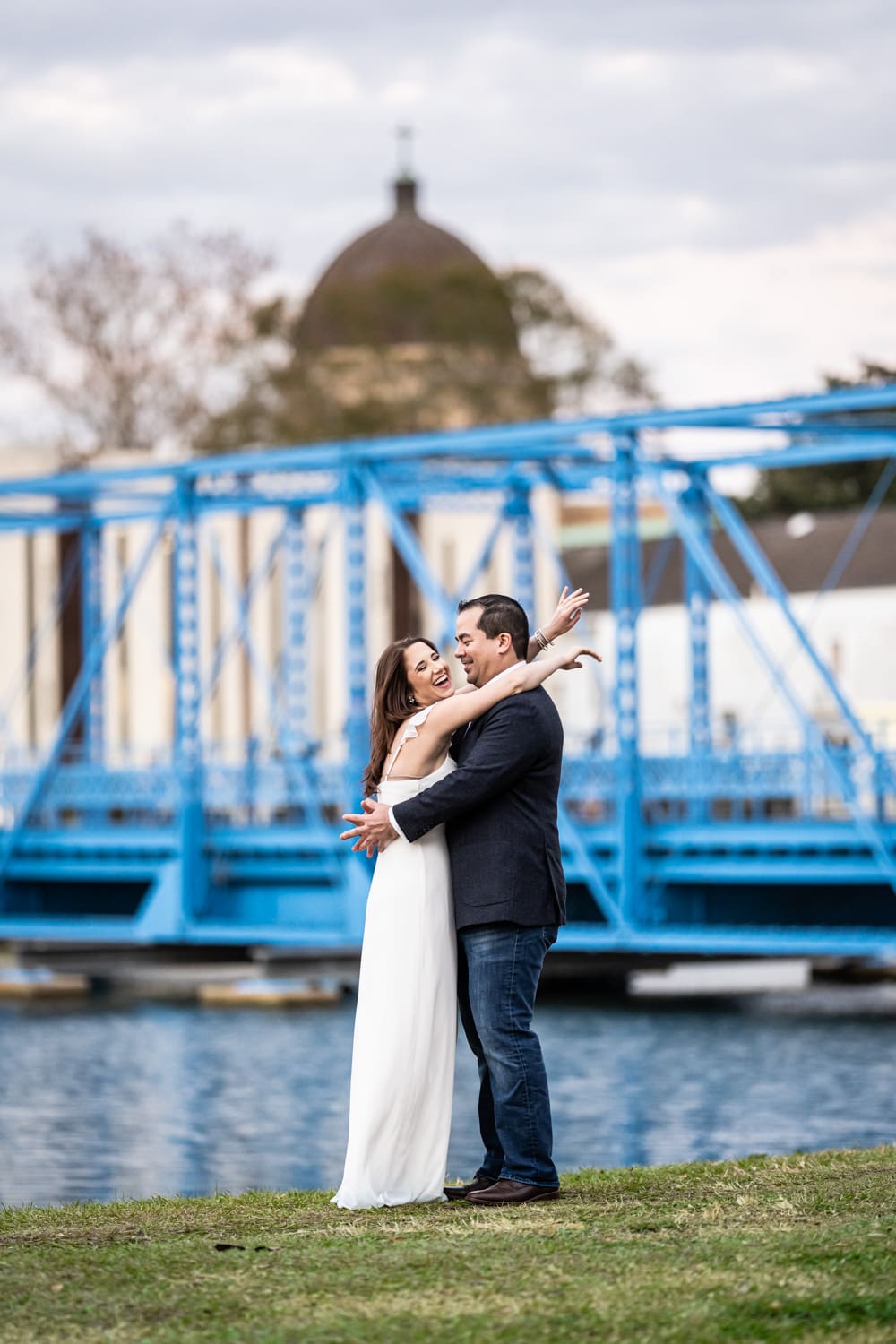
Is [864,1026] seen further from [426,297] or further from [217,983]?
[426,297]

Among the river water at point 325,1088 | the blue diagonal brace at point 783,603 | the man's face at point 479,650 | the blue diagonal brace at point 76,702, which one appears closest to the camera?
the man's face at point 479,650

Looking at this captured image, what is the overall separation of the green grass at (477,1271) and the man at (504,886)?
262mm

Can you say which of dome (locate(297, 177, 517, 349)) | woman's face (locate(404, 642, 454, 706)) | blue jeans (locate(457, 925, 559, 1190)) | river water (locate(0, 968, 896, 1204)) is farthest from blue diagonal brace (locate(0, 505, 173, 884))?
dome (locate(297, 177, 517, 349))

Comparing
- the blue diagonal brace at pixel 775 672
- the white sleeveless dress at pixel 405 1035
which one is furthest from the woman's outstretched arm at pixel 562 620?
the blue diagonal brace at pixel 775 672

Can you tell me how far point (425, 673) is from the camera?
847cm

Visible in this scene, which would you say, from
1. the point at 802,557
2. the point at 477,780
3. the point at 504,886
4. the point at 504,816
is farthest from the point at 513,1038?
the point at 802,557

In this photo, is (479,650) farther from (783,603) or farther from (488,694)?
(783,603)

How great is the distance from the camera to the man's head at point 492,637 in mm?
8391

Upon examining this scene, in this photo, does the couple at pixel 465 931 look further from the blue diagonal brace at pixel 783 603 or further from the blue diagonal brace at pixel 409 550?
the blue diagonal brace at pixel 409 550

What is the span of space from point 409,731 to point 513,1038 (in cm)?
105

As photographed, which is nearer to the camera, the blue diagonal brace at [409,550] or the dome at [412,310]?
the blue diagonal brace at [409,550]

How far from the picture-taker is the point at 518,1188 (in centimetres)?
824

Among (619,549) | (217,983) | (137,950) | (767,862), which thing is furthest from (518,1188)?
(137,950)

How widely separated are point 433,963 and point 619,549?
1695 cm
